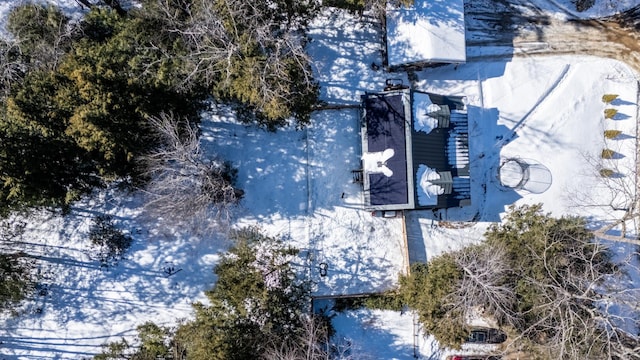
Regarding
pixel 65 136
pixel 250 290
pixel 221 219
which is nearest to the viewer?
pixel 65 136

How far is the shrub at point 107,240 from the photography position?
2059 cm

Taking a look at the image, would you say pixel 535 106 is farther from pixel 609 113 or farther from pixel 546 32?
pixel 546 32

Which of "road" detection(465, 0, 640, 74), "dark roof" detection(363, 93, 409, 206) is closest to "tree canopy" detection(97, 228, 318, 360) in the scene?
"dark roof" detection(363, 93, 409, 206)

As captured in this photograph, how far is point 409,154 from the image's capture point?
18.9 m

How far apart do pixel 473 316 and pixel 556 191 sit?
7037 mm

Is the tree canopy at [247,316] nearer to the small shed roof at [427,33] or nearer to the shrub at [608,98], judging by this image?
the small shed roof at [427,33]

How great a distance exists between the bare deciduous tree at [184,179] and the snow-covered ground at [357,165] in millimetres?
814

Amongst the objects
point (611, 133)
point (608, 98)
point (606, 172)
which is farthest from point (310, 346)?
point (608, 98)

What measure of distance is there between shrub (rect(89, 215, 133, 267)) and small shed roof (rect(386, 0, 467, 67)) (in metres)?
14.7

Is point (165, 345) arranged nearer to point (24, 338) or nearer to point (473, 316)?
point (24, 338)

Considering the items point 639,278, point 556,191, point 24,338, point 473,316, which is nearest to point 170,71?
point 24,338

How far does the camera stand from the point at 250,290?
757 inches

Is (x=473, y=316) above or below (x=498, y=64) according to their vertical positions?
below

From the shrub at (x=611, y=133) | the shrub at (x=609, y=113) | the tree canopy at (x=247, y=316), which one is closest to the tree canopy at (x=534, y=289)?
the shrub at (x=611, y=133)
